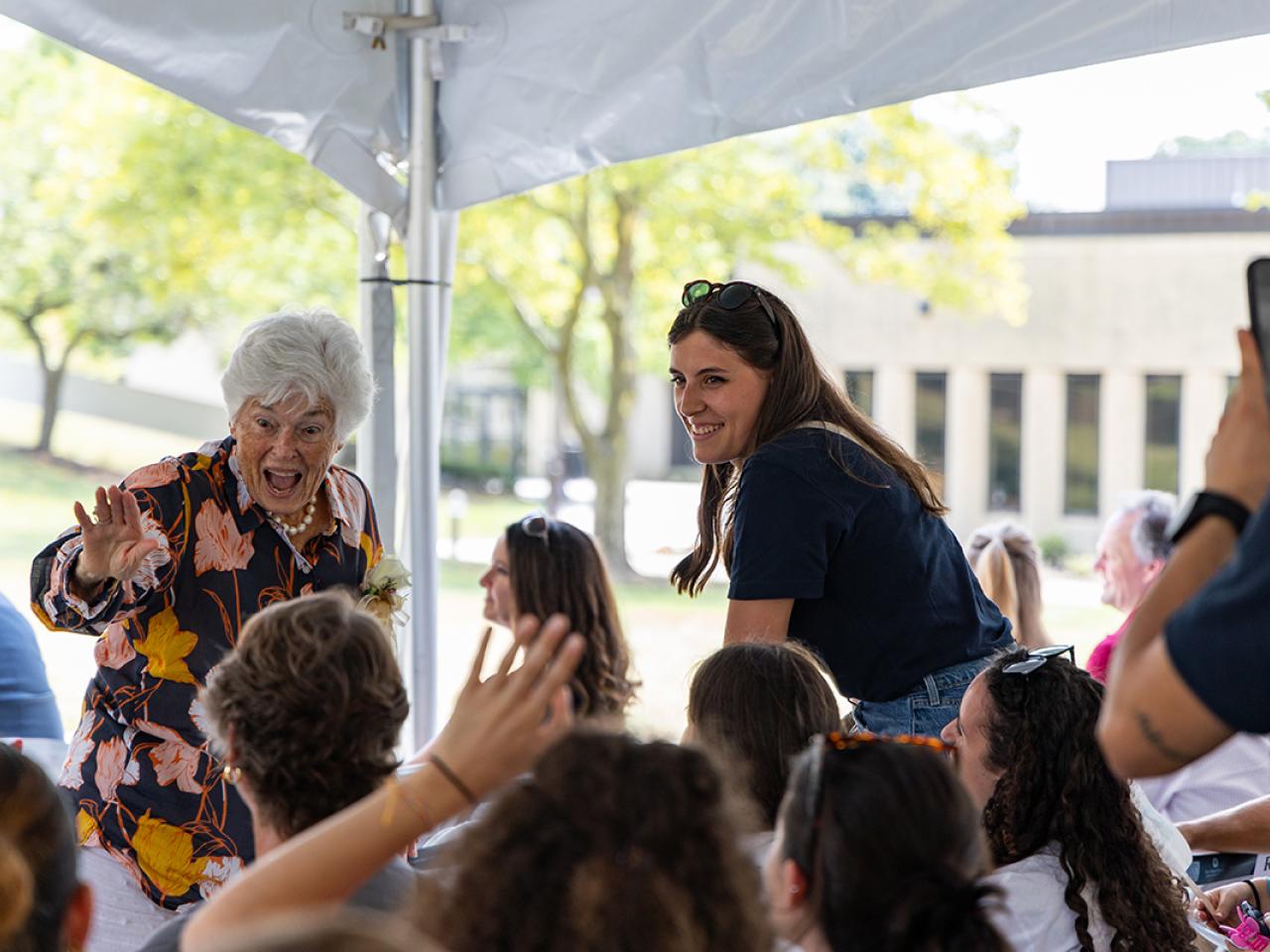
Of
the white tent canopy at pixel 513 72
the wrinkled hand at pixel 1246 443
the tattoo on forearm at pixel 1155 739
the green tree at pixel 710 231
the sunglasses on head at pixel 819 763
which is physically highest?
the green tree at pixel 710 231

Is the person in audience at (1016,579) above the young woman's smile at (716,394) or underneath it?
underneath

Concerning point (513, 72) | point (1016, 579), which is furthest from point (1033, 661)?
point (1016, 579)

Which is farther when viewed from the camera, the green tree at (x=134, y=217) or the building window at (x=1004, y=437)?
the building window at (x=1004, y=437)

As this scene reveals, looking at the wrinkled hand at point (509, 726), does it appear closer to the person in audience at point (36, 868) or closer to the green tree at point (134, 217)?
the person in audience at point (36, 868)

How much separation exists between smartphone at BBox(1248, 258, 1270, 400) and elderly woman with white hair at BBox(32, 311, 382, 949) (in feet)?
5.33

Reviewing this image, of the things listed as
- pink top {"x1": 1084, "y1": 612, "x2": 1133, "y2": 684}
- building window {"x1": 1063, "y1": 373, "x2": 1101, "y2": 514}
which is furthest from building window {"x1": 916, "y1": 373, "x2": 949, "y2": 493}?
pink top {"x1": 1084, "y1": 612, "x2": 1133, "y2": 684}

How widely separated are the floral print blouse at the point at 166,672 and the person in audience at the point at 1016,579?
Result: 7.39 feet

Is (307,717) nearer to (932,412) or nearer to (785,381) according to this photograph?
(785,381)

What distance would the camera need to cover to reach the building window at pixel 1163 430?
52.9 ft

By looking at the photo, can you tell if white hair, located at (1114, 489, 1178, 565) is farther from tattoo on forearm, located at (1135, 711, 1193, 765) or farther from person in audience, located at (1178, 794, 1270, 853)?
tattoo on forearm, located at (1135, 711, 1193, 765)

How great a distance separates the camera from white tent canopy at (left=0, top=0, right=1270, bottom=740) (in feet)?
8.75

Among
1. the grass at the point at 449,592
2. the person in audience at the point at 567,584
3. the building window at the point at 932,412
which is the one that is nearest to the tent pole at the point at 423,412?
the person in audience at the point at 567,584

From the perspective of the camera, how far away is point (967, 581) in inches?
97.7

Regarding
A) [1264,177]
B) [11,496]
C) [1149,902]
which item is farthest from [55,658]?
[1149,902]
